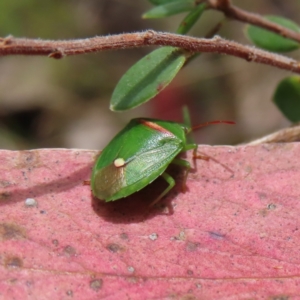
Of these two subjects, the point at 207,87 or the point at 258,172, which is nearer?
the point at 258,172

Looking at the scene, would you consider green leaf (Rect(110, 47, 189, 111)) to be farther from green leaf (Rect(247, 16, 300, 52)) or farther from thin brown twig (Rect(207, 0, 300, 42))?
green leaf (Rect(247, 16, 300, 52))

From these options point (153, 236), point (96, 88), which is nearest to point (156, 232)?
point (153, 236)

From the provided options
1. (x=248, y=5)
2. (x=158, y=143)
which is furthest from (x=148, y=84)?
(x=248, y=5)

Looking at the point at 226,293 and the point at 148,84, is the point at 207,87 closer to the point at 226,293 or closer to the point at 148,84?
the point at 148,84

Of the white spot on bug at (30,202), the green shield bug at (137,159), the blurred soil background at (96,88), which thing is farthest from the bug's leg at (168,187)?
the blurred soil background at (96,88)

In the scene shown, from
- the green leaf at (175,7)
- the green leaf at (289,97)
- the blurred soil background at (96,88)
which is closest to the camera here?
the green leaf at (175,7)

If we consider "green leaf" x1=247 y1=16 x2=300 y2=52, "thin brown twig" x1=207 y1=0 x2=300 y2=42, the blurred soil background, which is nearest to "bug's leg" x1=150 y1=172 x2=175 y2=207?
"thin brown twig" x1=207 y1=0 x2=300 y2=42

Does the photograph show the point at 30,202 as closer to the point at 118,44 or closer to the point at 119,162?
the point at 119,162

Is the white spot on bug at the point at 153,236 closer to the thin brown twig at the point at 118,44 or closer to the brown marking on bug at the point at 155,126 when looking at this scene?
the brown marking on bug at the point at 155,126
